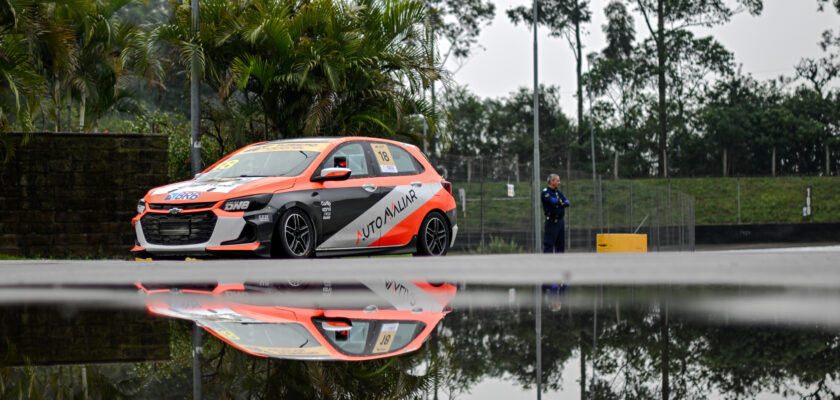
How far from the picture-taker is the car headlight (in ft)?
37.7

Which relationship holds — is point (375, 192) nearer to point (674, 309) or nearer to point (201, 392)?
point (674, 309)

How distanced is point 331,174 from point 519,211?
19.8 m

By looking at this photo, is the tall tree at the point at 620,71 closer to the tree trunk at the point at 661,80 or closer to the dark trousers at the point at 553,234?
the tree trunk at the point at 661,80

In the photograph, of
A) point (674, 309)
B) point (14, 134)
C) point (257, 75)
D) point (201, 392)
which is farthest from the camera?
point (257, 75)

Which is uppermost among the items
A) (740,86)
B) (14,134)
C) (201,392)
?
(740,86)

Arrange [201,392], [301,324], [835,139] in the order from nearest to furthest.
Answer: [201,392] → [301,324] → [835,139]

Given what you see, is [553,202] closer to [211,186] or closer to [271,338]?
[211,186]

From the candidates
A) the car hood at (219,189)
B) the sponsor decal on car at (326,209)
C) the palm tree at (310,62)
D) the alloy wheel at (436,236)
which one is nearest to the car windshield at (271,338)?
the car hood at (219,189)

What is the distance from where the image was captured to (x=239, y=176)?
12.7 metres

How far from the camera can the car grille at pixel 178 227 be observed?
1155cm

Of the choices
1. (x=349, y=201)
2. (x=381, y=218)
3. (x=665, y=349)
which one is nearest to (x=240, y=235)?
(x=349, y=201)

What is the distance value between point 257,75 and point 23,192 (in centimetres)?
426

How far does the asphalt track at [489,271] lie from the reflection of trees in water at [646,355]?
3.15m

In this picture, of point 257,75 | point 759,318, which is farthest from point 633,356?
point 257,75
